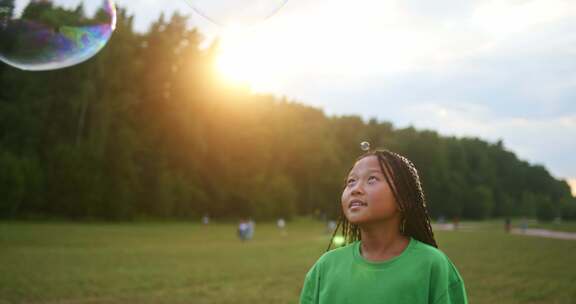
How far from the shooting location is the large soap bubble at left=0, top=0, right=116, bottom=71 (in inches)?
309

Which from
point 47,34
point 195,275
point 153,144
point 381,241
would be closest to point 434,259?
point 381,241

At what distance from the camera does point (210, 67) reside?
2303 inches

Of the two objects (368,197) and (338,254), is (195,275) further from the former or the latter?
(368,197)

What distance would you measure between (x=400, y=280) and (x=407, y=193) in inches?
18.2

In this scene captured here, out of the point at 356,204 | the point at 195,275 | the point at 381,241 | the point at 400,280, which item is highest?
the point at 356,204

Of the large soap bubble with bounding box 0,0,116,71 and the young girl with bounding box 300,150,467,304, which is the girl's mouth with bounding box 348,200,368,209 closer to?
the young girl with bounding box 300,150,467,304

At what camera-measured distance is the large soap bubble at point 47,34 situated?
785 cm

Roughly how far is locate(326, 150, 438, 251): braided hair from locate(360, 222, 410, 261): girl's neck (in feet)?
0.34

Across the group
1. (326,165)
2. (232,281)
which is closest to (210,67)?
(326,165)

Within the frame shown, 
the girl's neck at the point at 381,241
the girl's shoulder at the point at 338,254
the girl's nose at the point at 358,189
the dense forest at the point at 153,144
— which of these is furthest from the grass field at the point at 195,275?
the dense forest at the point at 153,144

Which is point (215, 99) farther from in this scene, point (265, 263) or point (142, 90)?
point (265, 263)

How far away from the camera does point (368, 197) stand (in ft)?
8.41

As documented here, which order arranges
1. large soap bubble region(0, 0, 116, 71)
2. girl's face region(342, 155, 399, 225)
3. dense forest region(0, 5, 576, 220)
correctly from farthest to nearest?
dense forest region(0, 5, 576, 220) → large soap bubble region(0, 0, 116, 71) → girl's face region(342, 155, 399, 225)

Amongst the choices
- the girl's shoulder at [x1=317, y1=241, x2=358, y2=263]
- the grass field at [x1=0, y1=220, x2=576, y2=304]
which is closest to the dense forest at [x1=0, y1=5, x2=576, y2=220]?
the grass field at [x1=0, y1=220, x2=576, y2=304]
